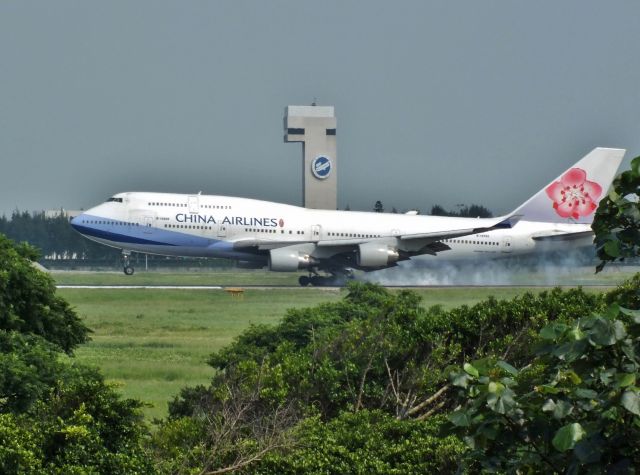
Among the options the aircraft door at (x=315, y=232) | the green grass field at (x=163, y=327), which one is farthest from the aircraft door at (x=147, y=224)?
the aircraft door at (x=315, y=232)

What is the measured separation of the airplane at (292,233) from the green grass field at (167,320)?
317cm

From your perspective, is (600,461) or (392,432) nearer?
(600,461)

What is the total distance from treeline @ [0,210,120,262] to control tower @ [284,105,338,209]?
21.3m

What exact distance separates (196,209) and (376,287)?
31.8 metres

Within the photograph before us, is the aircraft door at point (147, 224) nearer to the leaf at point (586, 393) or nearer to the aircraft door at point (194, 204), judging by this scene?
the aircraft door at point (194, 204)

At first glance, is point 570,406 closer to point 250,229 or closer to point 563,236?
point 250,229

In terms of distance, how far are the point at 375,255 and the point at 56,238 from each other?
6996 centimetres

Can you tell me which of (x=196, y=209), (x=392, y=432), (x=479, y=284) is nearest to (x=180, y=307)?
(x=196, y=209)

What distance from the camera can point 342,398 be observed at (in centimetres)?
2184

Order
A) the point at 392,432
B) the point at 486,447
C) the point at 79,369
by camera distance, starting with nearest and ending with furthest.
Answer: the point at 486,447 → the point at 392,432 → the point at 79,369

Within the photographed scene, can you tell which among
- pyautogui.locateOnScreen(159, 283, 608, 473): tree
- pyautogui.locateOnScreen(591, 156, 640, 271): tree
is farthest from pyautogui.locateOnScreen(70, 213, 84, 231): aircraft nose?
pyautogui.locateOnScreen(591, 156, 640, 271): tree

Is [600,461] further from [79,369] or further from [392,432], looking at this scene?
[79,369]

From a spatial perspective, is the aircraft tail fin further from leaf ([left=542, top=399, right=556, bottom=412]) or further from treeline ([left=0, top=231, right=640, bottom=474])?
leaf ([left=542, top=399, right=556, bottom=412])

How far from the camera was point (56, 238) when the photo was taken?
5148 inches
